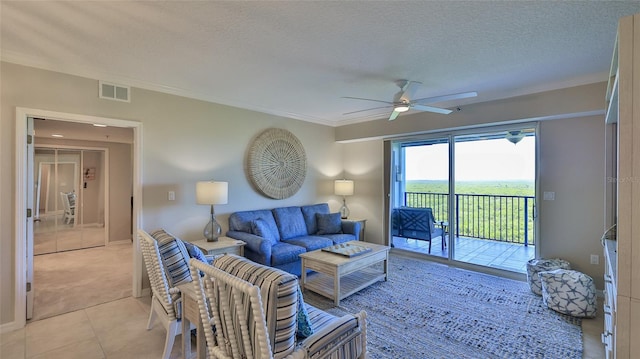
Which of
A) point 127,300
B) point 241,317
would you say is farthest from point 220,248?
point 241,317

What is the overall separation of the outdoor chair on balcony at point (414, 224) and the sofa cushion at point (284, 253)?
2.07m

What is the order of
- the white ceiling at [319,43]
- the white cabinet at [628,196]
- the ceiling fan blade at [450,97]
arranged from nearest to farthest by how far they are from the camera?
the white cabinet at [628,196]
the white ceiling at [319,43]
the ceiling fan blade at [450,97]

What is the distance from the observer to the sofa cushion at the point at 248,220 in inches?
158

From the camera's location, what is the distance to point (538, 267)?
11.3 feet

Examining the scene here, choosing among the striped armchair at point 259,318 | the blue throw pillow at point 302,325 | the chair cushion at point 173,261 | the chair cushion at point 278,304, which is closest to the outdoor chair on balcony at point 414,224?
the striped armchair at point 259,318

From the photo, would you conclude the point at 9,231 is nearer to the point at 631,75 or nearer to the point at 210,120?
the point at 210,120

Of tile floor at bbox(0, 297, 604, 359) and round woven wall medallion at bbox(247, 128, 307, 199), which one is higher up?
round woven wall medallion at bbox(247, 128, 307, 199)

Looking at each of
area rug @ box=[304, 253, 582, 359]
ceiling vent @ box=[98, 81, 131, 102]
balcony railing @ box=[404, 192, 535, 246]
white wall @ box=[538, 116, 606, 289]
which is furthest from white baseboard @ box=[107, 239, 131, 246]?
white wall @ box=[538, 116, 606, 289]

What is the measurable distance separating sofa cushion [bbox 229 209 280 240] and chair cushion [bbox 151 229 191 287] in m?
1.81

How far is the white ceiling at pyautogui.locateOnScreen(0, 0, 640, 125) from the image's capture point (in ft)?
6.32

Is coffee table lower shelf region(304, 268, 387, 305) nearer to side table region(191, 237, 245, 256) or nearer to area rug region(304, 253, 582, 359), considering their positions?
area rug region(304, 253, 582, 359)

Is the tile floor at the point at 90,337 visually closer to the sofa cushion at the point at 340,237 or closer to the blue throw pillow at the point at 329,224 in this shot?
the sofa cushion at the point at 340,237

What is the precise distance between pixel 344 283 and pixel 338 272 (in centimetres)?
58

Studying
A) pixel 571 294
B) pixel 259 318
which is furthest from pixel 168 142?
pixel 571 294
